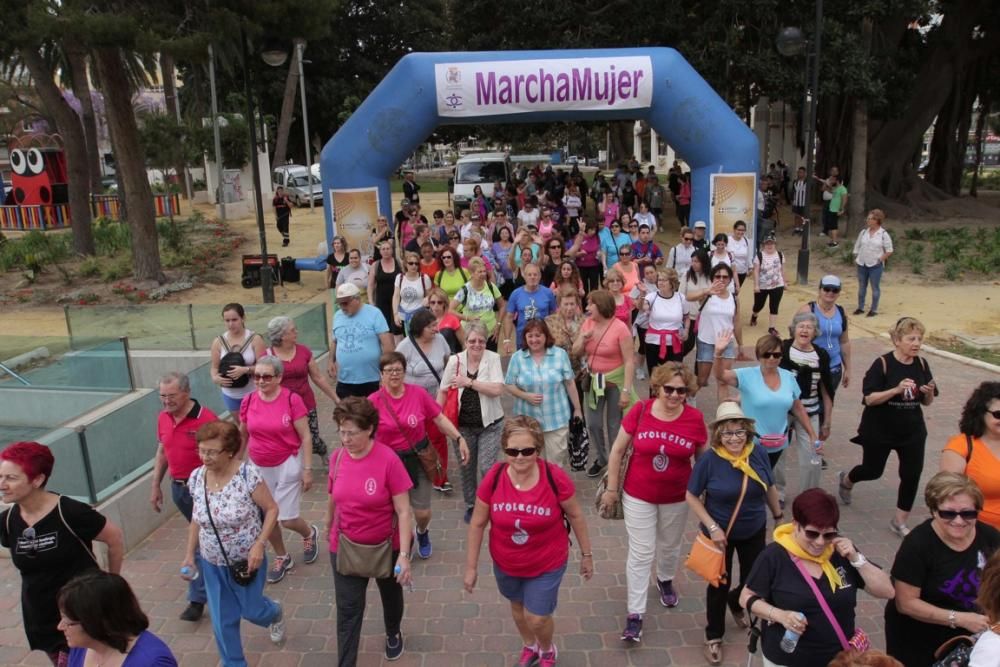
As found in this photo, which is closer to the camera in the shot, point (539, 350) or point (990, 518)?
point (990, 518)

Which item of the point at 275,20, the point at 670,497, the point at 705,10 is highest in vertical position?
the point at 705,10

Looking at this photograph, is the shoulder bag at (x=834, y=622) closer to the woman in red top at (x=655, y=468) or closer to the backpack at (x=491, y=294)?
the woman in red top at (x=655, y=468)

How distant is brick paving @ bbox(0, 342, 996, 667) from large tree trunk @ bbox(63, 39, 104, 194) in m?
10.4

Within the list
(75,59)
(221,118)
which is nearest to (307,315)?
(75,59)

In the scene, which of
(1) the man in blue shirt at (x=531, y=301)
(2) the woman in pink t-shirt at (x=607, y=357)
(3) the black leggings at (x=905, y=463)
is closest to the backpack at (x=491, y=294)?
(1) the man in blue shirt at (x=531, y=301)

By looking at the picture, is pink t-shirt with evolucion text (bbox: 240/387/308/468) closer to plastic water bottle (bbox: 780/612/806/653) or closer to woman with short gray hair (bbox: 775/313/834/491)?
plastic water bottle (bbox: 780/612/806/653)

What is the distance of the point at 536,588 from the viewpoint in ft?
12.4

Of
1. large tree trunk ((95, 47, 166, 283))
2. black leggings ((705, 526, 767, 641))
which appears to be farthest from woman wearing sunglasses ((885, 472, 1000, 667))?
large tree trunk ((95, 47, 166, 283))

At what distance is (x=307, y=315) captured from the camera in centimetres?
934

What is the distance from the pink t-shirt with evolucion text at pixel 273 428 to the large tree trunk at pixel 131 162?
39.5 feet

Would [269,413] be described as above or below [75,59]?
below

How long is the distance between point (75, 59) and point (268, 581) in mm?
21615

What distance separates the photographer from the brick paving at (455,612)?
14.3ft

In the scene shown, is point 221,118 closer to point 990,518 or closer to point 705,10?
point 705,10
